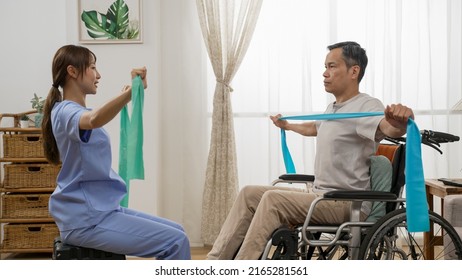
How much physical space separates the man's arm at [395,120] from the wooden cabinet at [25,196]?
2.45 meters

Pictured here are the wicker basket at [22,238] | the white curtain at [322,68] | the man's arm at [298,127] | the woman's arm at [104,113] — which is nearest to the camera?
the woman's arm at [104,113]

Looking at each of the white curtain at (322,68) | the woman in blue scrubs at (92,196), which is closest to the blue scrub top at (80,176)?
the woman in blue scrubs at (92,196)

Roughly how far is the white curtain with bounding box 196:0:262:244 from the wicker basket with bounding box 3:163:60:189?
3.37ft

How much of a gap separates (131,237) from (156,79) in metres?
2.43

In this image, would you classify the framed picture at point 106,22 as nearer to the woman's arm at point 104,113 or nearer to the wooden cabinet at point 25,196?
the wooden cabinet at point 25,196

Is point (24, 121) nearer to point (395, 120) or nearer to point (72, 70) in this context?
point (72, 70)

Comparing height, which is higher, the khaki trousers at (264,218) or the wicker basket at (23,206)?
the khaki trousers at (264,218)

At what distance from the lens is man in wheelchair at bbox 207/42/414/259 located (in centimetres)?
254

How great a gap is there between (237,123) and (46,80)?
1.40 m

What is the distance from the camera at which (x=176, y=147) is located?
15.8 ft

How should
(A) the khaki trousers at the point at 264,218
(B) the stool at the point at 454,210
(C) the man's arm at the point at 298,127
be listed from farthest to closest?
(C) the man's arm at the point at 298,127 < (B) the stool at the point at 454,210 < (A) the khaki trousers at the point at 264,218

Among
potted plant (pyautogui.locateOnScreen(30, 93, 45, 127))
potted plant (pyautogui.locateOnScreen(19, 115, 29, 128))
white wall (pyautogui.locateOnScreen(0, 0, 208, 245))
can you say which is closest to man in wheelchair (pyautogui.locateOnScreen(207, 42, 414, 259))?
white wall (pyautogui.locateOnScreen(0, 0, 208, 245))

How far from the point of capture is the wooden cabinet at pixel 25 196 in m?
4.29

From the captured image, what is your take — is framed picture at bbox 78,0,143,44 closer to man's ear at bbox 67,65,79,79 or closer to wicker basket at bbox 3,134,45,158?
wicker basket at bbox 3,134,45,158
